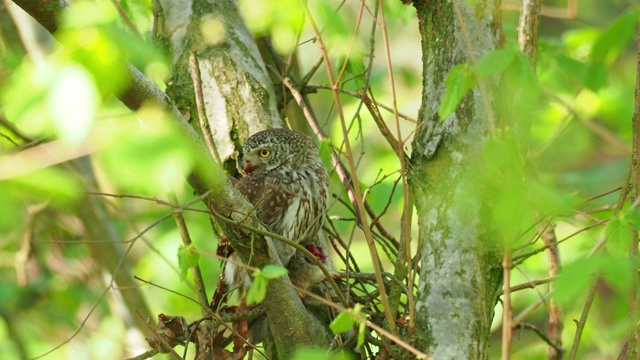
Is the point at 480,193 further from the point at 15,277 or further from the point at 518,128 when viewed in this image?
the point at 15,277

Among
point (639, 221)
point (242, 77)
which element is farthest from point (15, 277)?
point (639, 221)

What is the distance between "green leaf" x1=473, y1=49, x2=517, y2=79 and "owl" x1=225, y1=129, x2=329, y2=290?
1780 millimetres

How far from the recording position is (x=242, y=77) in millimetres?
3746

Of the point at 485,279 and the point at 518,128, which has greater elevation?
the point at 518,128

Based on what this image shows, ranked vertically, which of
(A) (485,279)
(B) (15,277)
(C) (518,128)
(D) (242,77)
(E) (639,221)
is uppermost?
(D) (242,77)

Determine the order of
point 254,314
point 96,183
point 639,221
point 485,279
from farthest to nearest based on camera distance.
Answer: point 96,183 → point 254,314 → point 485,279 → point 639,221

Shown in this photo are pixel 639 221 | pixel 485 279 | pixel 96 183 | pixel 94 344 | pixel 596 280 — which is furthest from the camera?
pixel 94 344

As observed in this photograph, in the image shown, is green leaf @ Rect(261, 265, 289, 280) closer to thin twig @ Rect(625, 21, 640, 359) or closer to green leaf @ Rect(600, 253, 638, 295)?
green leaf @ Rect(600, 253, 638, 295)

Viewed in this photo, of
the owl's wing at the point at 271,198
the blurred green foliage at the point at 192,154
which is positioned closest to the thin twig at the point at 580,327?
the blurred green foliage at the point at 192,154

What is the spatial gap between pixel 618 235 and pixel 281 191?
6.42 ft

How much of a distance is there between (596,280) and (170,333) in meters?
1.53

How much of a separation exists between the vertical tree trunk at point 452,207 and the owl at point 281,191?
1.00 m

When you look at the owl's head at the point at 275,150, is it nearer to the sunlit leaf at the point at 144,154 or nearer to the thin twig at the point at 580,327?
the thin twig at the point at 580,327

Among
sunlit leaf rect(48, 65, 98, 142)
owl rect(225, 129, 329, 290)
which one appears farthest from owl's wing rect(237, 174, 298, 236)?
sunlit leaf rect(48, 65, 98, 142)
